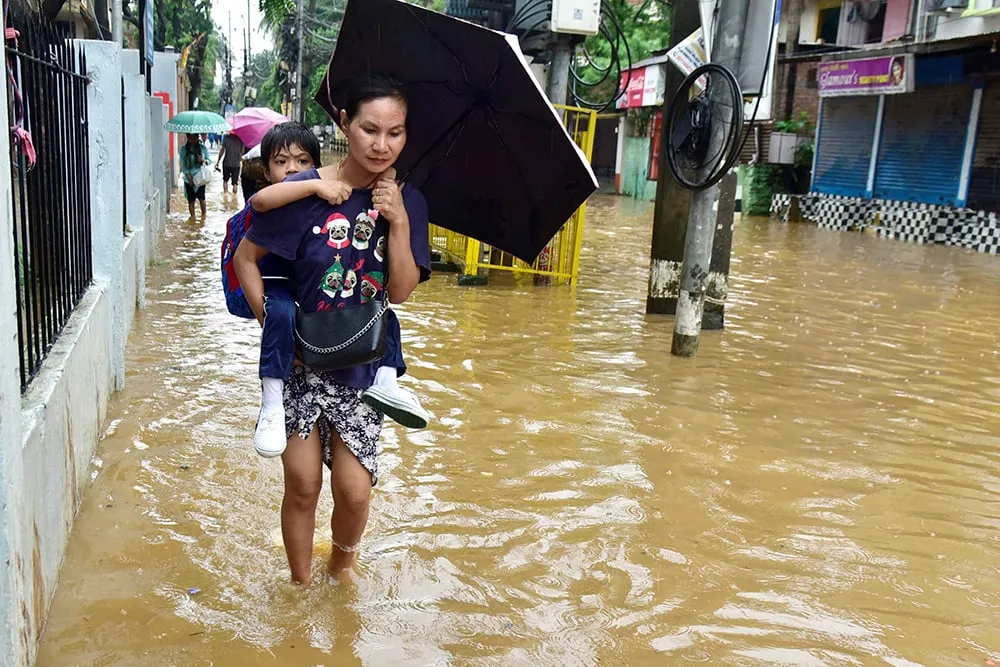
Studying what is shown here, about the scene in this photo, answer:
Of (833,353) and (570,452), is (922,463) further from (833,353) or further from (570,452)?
(833,353)

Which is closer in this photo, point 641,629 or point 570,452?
point 641,629

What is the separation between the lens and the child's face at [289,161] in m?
3.51

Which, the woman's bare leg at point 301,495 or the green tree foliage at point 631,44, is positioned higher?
the green tree foliage at point 631,44

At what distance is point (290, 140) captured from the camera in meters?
3.50

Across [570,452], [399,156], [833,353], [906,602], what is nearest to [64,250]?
[399,156]

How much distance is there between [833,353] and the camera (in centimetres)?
741

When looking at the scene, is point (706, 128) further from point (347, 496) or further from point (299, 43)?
point (299, 43)

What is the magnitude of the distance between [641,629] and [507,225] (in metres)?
1.51

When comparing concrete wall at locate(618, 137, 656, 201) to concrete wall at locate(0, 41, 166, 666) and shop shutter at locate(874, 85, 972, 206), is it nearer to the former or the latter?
shop shutter at locate(874, 85, 972, 206)

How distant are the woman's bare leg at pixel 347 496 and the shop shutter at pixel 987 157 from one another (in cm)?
1682

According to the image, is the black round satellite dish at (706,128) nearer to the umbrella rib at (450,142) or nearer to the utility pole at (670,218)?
the utility pole at (670,218)

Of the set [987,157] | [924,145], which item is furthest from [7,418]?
[924,145]

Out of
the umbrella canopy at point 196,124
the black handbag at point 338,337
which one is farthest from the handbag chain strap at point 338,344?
the umbrella canopy at point 196,124

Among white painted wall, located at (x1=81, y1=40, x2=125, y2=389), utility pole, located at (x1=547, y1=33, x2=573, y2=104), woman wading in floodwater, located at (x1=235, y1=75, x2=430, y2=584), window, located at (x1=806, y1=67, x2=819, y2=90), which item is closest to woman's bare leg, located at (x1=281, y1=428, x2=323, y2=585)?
woman wading in floodwater, located at (x1=235, y1=75, x2=430, y2=584)
